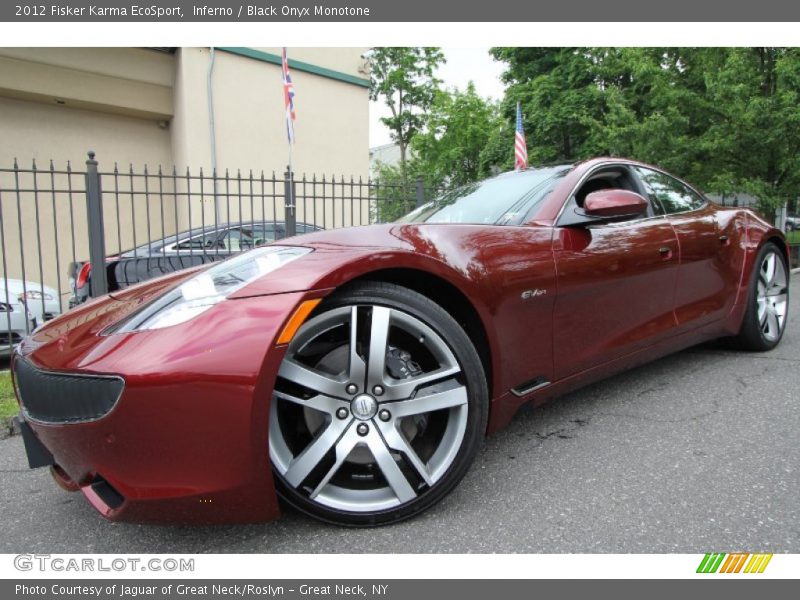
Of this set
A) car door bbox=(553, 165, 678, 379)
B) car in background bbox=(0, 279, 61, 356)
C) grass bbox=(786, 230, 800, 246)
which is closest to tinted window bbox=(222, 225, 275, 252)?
car in background bbox=(0, 279, 61, 356)

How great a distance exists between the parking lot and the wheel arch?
1.21ft

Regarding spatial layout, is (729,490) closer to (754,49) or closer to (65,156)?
(754,49)

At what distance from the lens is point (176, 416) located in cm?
141

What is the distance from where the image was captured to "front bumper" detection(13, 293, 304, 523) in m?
1.41

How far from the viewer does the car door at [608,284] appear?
A: 2.22 meters

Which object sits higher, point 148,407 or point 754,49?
point 754,49

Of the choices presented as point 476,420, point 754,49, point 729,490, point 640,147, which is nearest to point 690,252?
point 729,490

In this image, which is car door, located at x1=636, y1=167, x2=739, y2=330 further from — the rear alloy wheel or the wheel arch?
the rear alloy wheel

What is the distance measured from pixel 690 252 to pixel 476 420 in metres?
1.90

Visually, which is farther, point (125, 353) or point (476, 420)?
point (476, 420)

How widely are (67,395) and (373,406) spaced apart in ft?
2.90

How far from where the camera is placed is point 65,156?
416 inches

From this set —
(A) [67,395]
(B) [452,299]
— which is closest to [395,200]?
(B) [452,299]
